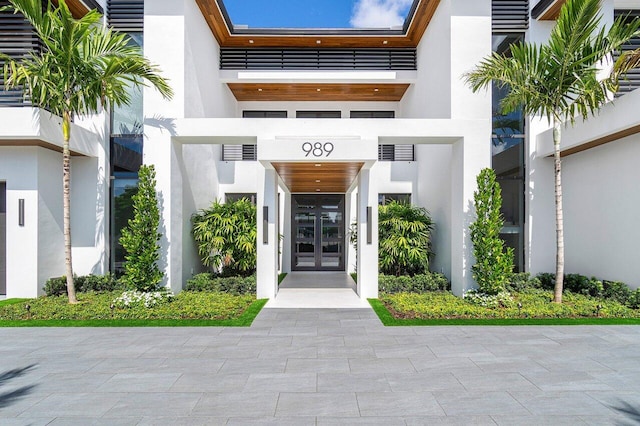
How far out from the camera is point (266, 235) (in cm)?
1034

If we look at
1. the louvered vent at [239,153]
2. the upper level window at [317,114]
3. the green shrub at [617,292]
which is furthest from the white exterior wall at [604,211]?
the louvered vent at [239,153]

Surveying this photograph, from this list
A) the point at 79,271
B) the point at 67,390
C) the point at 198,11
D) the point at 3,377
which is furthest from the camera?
the point at 198,11

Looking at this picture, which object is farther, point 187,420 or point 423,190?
point 423,190

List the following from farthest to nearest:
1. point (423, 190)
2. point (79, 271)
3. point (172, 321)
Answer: point (423, 190)
point (79, 271)
point (172, 321)

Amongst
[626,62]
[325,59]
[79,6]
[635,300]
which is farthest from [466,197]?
[79,6]

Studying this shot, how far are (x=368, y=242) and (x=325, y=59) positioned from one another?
848cm

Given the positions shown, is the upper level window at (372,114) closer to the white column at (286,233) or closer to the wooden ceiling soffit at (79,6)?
the white column at (286,233)

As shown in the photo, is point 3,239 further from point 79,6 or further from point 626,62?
point 626,62

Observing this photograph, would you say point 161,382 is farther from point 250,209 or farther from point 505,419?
point 250,209

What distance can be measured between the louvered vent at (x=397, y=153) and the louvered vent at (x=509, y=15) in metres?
5.16

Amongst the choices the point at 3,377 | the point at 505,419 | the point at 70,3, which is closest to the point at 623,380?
the point at 505,419

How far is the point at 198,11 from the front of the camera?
1270cm

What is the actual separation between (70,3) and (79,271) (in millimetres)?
7482

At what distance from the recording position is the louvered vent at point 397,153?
52.3 ft
